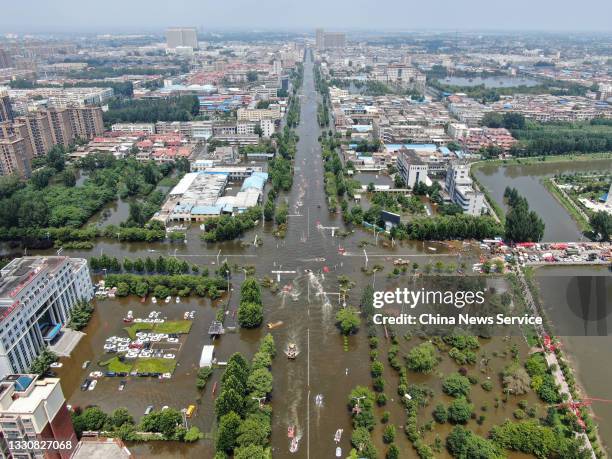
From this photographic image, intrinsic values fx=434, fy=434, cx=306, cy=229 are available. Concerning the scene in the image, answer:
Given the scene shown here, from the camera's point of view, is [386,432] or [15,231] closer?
[386,432]

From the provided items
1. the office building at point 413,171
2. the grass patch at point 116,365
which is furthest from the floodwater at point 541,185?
the grass patch at point 116,365

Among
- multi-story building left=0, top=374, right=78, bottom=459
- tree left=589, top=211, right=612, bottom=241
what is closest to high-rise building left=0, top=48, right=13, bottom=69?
multi-story building left=0, top=374, right=78, bottom=459

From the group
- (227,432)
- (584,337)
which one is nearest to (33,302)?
(227,432)

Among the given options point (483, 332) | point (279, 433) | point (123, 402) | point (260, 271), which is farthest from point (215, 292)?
point (483, 332)

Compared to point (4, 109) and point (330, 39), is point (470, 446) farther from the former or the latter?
point (330, 39)

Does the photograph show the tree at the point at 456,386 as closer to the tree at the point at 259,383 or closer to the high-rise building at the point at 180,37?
the tree at the point at 259,383

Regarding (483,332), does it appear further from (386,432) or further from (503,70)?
(503,70)
